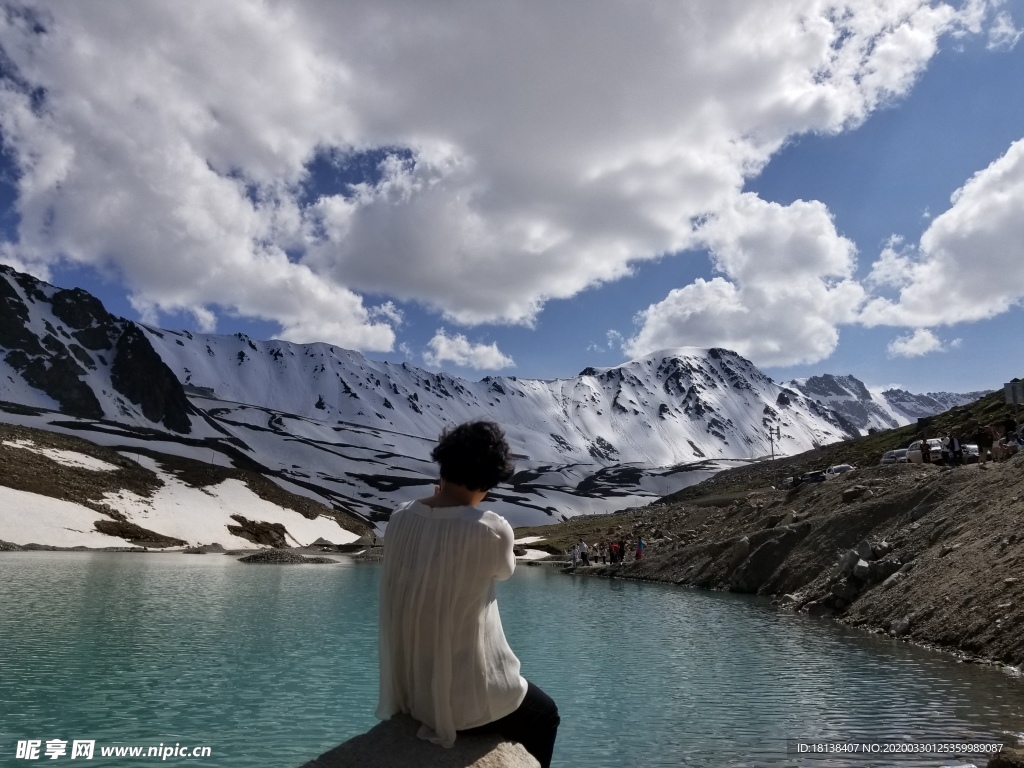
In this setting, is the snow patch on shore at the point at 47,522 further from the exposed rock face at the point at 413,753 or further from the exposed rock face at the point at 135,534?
the exposed rock face at the point at 413,753

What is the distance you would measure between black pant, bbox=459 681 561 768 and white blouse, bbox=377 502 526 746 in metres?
0.14

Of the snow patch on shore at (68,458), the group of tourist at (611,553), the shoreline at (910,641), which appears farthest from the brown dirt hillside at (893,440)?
the snow patch on shore at (68,458)

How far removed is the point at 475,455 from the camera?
4672mm

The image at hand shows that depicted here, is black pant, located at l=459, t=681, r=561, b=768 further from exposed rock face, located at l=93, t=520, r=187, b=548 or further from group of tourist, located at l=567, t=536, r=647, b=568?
exposed rock face, located at l=93, t=520, r=187, b=548

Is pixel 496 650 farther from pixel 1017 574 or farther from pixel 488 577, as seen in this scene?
pixel 1017 574

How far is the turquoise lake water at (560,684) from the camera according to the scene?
10328 mm

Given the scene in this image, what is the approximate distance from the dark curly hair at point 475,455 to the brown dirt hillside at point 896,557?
15.3 metres

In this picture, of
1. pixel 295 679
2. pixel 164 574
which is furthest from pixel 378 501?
pixel 295 679

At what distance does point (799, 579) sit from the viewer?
1220 inches

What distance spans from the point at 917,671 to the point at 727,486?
4903 inches

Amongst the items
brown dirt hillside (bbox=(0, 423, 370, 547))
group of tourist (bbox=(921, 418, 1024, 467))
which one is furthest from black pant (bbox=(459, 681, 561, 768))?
brown dirt hillside (bbox=(0, 423, 370, 547))

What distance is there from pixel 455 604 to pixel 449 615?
9cm

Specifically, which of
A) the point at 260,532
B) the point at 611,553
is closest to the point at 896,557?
the point at 611,553

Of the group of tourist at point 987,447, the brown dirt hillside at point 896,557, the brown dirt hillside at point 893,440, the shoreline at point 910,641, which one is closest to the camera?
the shoreline at point 910,641
